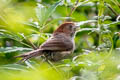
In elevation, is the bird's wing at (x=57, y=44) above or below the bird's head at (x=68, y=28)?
below

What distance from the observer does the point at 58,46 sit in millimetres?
3479

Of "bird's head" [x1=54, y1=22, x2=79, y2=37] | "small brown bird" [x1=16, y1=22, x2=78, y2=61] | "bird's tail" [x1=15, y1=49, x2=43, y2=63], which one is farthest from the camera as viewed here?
"bird's head" [x1=54, y1=22, x2=79, y2=37]

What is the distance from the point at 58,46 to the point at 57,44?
1.4 inches

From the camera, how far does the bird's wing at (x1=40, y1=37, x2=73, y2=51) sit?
3.19m

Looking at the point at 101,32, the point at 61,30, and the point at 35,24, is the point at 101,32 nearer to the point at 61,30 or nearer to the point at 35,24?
the point at 35,24

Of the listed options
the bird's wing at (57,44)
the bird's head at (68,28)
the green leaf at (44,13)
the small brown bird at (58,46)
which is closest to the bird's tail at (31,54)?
the small brown bird at (58,46)

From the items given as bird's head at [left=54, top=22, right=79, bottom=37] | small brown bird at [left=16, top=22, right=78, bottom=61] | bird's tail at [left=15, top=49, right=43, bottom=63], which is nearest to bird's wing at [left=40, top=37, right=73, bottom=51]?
small brown bird at [left=16, top=22, right=78, bottom=61]

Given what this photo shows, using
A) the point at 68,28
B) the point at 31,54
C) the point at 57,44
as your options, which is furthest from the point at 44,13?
the point at 68,28

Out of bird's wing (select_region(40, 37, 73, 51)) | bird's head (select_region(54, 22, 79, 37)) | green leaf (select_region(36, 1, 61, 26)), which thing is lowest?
bird's wing (select_region(40, 37, 73, 51))

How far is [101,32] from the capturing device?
93.2 inches

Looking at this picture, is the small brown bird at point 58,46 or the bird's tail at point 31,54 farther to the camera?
the small brown bird at point 58,46

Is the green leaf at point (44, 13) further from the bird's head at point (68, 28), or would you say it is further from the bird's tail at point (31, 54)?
the bird's head at point (68, 28)

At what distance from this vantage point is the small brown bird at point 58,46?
300 centimetres

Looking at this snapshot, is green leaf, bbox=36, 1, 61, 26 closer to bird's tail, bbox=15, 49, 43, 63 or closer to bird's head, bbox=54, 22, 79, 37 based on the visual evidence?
bird's tail, bbox=15, 49, 43, 63
